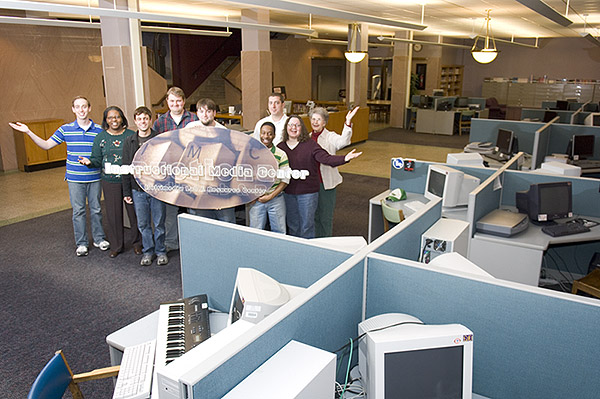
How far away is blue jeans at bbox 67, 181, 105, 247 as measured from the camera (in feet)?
16.1

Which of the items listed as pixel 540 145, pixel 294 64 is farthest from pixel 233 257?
pixel 294 64

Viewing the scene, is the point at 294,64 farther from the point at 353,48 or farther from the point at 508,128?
the point at 508,128

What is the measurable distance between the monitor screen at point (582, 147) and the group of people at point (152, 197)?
148 inches

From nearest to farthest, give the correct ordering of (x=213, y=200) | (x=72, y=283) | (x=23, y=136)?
(x=213, y=200) < (x=72, y=283) < (x=23, y=136)

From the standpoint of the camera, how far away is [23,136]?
28.6 ft

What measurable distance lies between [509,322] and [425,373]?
419 mm

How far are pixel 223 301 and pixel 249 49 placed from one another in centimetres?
695

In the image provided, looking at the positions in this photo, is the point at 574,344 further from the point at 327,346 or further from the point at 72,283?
the point at 72,283

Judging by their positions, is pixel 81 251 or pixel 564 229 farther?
pixel 81 251

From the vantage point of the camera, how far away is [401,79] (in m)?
14.6

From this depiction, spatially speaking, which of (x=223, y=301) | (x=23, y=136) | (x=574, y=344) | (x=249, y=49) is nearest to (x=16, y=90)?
(x=23, y=136)

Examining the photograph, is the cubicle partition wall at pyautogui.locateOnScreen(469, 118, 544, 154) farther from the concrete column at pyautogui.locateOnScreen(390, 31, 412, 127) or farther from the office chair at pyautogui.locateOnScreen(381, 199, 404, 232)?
the concrete column at pyautogui.locateOnScreen(390, 31, 412, 127)

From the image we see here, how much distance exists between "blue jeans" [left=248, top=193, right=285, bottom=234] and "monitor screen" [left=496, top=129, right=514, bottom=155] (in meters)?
3.88

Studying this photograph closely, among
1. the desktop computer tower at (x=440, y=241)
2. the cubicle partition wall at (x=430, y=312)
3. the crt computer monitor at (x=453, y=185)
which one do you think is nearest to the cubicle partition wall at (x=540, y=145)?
the crt computer monitor at (x=453, y=185)
